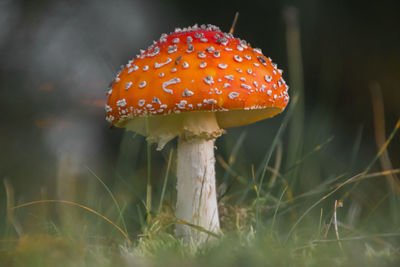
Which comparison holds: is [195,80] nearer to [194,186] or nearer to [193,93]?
[193,93]

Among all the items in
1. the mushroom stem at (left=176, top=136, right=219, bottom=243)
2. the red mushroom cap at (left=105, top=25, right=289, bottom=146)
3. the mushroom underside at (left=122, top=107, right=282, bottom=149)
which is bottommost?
the mushroom stem at (left=176, top=136, right=219, bottom=243)

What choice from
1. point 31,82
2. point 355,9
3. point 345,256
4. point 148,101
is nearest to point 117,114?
point 148,101

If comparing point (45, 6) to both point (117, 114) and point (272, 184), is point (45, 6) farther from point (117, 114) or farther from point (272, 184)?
point (272, 184)

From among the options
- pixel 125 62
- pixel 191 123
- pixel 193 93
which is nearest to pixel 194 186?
pixel 191 123

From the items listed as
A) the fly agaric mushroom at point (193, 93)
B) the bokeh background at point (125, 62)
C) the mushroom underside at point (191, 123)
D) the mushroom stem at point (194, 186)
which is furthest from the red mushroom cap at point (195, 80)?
the bokeh background at point (125, 62)

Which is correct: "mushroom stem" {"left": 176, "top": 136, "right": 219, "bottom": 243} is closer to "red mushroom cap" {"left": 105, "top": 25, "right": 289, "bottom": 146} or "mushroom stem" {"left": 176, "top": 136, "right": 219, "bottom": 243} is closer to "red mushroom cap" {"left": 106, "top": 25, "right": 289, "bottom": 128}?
"red mushroom cap" {"left": 105, "top": 25, "right": 289, "bottom": 146}

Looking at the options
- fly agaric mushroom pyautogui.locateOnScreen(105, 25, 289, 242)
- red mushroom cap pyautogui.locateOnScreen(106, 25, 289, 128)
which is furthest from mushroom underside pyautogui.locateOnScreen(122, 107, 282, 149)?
red mushroom cap pyautogui.locateOnScreen(106, 25, 289, 128)
